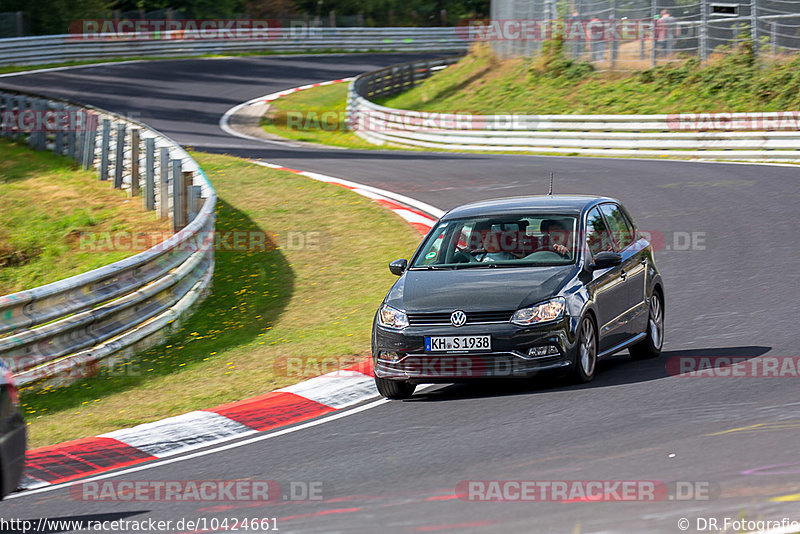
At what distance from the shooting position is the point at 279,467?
7262 mm

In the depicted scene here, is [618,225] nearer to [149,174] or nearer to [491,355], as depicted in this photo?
[491,355]

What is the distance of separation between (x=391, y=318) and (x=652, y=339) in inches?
102

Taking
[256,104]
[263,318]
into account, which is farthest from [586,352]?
[256,104]

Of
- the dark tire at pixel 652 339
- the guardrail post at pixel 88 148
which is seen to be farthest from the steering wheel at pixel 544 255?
the guardrail post at pixel 88 148

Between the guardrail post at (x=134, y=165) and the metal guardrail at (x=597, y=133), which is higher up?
the guardrail post at (x=134, y=165)

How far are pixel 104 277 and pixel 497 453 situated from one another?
550 centimetres

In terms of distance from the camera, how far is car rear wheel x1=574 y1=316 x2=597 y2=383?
8727mm

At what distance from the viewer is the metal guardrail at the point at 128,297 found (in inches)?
405

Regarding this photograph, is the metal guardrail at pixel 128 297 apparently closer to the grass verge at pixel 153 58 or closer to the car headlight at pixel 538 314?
the car headlight at pixel 538 314

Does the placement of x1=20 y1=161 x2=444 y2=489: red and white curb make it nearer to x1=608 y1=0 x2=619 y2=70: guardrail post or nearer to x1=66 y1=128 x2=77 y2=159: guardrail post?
x1=66 y1=128 x2=77 y2=159: guardrail post

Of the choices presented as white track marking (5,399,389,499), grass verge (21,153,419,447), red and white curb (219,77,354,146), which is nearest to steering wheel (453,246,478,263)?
white track marking (5,399,389,499)

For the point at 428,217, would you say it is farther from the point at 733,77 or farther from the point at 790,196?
the point at 733,77

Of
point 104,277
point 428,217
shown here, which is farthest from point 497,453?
point 428,217

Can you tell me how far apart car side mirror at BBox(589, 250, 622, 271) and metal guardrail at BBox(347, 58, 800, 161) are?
16545 millimetres
